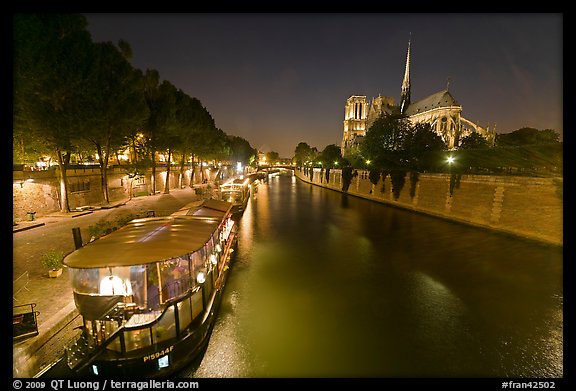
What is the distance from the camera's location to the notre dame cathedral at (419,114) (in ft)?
255

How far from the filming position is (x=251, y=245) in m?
18.5

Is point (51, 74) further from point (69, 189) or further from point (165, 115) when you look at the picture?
point (165, 115)

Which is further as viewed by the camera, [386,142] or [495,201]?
[386,142]

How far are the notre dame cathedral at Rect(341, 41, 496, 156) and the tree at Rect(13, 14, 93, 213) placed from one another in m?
77.5

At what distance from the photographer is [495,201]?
2223 centimetres

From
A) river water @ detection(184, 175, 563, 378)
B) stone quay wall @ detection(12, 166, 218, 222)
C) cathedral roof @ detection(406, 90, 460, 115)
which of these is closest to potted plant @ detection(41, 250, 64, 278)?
river water @ detection(184, 175, 563, 378)

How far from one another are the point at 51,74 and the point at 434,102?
9886 cm

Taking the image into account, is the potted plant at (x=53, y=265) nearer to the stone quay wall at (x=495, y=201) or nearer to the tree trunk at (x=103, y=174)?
the tree trunk at (x=103, y=174)

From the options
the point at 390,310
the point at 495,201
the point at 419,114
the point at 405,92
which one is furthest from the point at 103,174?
the point at 405,92

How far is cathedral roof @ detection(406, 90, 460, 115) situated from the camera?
265ft

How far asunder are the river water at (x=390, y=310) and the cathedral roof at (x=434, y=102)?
253 feet

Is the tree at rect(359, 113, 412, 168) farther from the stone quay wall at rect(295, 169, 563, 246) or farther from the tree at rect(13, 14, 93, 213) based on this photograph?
the tree at rect(13, 14, 93, 213)
